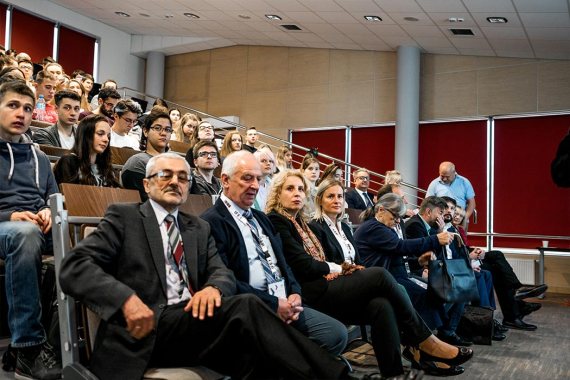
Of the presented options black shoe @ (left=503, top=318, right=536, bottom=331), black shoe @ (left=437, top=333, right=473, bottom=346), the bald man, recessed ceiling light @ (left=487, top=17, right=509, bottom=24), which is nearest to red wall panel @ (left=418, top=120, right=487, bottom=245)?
the bald man

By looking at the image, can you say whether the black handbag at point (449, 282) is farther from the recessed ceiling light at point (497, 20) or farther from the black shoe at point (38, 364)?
the recessed ceiling light at point (497, 20)

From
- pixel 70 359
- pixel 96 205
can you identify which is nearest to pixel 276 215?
pixel 96 205

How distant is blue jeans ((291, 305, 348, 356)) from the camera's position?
86.4 inches

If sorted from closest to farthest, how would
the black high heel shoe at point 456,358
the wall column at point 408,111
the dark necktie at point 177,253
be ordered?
the dark necktie at point 177,253 → the black high heel shoe at point 456,358 → the wall column at point 408,111

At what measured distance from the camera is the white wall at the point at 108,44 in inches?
381

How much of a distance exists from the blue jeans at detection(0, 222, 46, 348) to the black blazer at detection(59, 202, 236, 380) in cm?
53

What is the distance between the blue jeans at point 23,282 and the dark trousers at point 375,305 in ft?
3.75

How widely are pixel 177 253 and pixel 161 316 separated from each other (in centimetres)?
22

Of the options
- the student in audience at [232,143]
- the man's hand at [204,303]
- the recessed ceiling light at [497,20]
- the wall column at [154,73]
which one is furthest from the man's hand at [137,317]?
the wall column at [154,73]

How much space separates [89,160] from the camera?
2.82m

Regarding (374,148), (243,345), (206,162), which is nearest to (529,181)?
(374,148)

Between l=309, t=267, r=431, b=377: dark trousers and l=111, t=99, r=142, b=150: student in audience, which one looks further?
l=111, t=99, r=142, b=150: student in audience

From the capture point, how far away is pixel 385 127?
929 centimetres

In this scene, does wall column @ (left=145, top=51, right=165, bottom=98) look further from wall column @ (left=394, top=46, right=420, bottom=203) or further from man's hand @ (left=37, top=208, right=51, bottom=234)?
Answer: man's hand @ (left=37, top=208, right=51, bottom=234)
